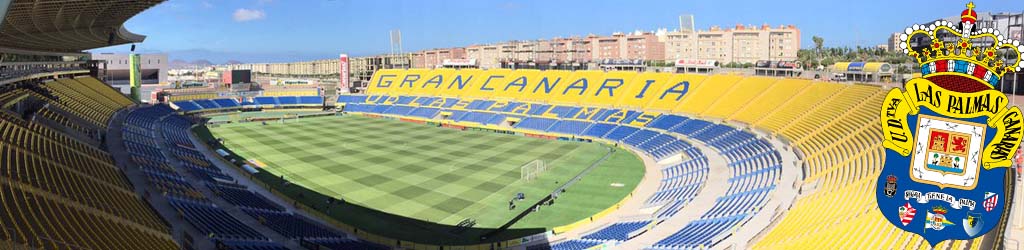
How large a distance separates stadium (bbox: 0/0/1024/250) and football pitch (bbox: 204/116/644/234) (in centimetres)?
23

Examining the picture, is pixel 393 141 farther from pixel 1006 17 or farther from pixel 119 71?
pixel 119 71

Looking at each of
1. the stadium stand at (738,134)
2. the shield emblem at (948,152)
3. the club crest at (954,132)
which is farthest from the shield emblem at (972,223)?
the shield emblem at (948,152)

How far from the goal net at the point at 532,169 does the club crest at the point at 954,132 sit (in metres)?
24.8

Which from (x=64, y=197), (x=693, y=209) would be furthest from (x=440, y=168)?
(x=64, y=197)

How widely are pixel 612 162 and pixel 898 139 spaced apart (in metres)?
28.6

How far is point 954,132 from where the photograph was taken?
14859 mm

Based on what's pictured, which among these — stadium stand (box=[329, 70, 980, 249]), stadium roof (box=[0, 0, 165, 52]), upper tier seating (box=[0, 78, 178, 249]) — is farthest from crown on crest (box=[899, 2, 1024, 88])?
stadium roof (box=[0, 0, 165, 52])

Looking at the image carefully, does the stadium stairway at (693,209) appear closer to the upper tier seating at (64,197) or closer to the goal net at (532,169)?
the goal net at (532,169)

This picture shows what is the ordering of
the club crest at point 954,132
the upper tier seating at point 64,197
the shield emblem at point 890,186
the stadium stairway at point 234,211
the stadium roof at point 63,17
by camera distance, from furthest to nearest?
1. the stadium stairway at point 234,211
2. the stadium roof at point 63,17
3. the shield emblem at point 890,186
4. the club crest at point 954,132
5. the upper tier seating at point 64,197

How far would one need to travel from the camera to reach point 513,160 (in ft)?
150

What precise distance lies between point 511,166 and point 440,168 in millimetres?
4957

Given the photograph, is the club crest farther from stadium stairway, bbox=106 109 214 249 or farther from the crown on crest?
stadium stairway, bbox=106 109 214 249

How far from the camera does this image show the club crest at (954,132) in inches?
568

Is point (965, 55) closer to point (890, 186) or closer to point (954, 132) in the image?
point (954, 132)
